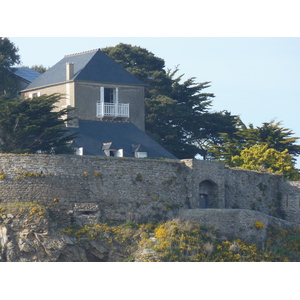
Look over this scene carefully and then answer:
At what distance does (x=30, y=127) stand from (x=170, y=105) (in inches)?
763

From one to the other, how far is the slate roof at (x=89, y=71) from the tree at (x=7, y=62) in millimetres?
2673

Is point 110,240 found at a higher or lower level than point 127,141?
lower

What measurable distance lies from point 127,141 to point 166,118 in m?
11.1

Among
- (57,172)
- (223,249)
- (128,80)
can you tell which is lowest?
(223,249)

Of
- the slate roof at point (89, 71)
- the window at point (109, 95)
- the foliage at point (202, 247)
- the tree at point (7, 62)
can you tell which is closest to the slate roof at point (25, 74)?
the tree at point (7, 62)

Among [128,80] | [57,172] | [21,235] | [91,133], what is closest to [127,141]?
[91,133]

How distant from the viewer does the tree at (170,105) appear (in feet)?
220

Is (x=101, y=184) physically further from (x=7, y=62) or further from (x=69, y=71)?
(x=7, y=62)

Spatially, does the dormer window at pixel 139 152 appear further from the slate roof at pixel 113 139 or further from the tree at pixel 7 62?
the tree at pixel 7 62

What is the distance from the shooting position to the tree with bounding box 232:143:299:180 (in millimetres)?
60875

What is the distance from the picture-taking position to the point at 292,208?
5716 cm

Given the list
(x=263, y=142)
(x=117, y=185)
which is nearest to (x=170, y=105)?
(x=263, y=142)

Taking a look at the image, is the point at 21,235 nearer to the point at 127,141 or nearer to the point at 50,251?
the point at 50,251

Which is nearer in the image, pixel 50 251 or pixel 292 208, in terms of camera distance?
pixel 50 251
